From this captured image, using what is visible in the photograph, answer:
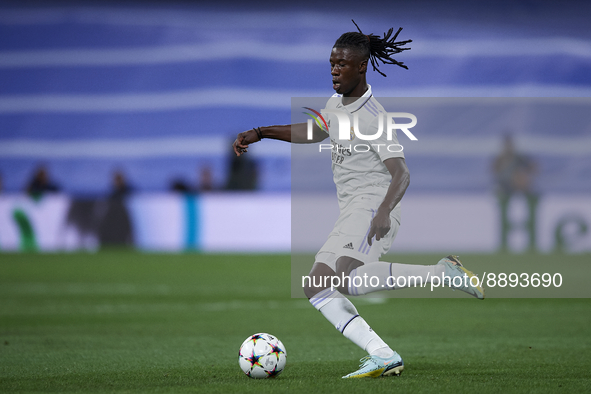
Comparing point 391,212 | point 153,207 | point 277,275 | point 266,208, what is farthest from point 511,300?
point 153,207

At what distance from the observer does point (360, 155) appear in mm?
4664

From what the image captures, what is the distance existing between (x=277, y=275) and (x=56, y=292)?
3587 mm

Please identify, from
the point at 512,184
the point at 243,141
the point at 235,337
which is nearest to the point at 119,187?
the point at 512,184

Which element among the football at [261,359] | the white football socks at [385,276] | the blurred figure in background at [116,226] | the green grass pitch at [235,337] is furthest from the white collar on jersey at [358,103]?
the blurred figure in background at [116,226]

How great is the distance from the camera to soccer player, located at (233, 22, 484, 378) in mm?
4477

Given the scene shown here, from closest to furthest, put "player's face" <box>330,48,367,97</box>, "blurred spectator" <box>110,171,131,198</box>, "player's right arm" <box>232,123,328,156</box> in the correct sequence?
"player's face" <box>330,48,367,97</box>
"player's right arm" <box>232,123,328,156</box>
"blurred spectator" <box>110,171,131,198</box>

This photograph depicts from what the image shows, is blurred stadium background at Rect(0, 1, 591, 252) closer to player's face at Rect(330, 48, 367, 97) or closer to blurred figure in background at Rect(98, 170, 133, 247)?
blurred figure in background at Rect(98, 170, 133, 247)

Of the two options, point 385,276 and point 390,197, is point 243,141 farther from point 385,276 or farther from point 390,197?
point 385,276

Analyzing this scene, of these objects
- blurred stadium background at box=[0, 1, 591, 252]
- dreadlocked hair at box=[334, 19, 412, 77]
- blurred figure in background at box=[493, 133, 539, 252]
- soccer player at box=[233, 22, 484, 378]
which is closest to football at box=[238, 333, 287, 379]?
soccer player at box=[233, 22, 484, 378]

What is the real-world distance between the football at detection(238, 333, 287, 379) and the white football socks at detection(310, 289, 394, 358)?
38cm

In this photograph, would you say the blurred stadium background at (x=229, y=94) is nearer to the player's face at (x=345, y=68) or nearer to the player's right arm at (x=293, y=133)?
the player's right arm at (x=293, y=133)

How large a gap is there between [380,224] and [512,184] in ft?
42.1

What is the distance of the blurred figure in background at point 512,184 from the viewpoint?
15.2 m

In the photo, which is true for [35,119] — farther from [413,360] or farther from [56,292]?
[413,360]
